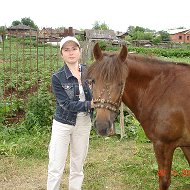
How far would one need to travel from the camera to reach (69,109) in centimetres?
306

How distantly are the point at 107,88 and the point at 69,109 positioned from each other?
0.52 m

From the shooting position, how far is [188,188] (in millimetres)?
3998

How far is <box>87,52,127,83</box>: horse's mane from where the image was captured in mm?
2762

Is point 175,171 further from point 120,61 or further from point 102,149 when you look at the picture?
point 120,61

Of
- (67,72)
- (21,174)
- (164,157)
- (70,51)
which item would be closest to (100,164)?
(21,174)

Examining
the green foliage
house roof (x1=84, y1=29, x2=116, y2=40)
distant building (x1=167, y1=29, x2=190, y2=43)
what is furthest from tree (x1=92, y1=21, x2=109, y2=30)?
the green foliage

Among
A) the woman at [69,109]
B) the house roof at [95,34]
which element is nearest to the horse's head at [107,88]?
the woman at [69,109]

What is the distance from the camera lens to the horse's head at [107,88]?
2.72 meters

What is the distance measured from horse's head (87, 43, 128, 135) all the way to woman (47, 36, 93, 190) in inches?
9.2

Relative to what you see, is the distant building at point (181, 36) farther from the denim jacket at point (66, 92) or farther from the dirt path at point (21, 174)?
the denim jacket at point (66, 92)

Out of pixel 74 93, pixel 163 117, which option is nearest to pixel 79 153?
pixel 74 93

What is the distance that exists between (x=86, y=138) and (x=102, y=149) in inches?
84.8

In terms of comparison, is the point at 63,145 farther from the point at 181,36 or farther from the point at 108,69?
the point at 181,36

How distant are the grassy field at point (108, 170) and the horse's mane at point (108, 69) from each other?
1859 mm
